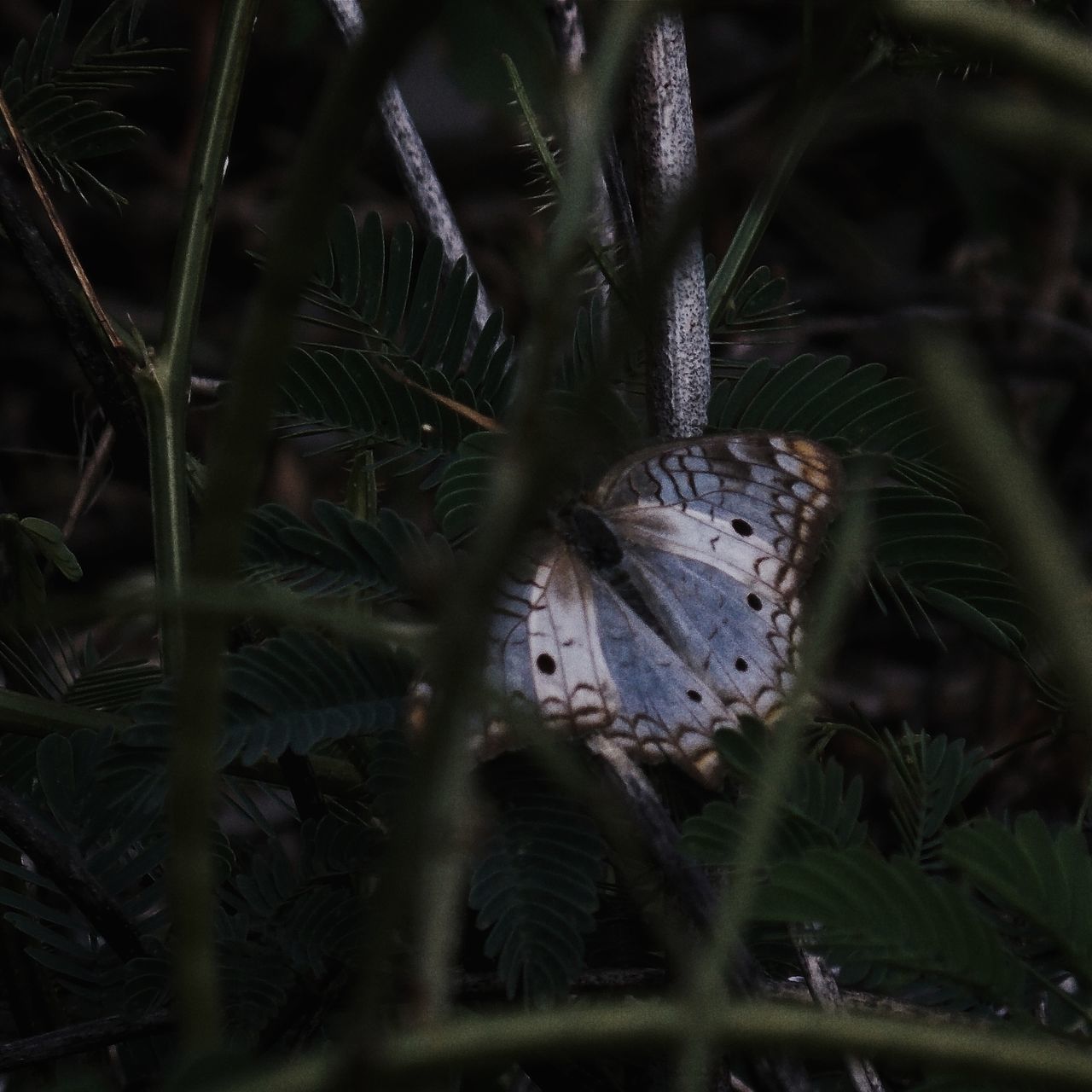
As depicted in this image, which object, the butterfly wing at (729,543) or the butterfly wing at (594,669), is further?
the butterfly wing at (729,543)

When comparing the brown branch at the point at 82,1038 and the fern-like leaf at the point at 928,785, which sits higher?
the fern-like leaf at the point at 928,785

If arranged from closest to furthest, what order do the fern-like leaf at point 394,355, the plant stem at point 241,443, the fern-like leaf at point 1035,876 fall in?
the plant stem at point 241,443
the fern-like leaf at point 1035,876
the fern-like leaf at point 394,355

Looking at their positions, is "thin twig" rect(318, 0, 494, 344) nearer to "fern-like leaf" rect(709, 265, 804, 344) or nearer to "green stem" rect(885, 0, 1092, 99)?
"fern-like leaf" rect(709, 265, 804, 344)

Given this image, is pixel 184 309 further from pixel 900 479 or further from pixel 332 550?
pixel 900 479

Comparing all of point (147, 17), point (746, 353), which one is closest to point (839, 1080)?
point (746, 353)

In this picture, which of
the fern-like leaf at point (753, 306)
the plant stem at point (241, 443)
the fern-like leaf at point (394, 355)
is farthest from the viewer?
the fern-like leaf at point (753, 306)

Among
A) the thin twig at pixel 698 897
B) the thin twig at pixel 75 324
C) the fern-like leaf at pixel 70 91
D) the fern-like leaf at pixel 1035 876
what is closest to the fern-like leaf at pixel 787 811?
the thin twig at pixel 698 897

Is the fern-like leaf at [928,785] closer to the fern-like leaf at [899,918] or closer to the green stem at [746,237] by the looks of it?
the fern-like leaf at [899,918]
